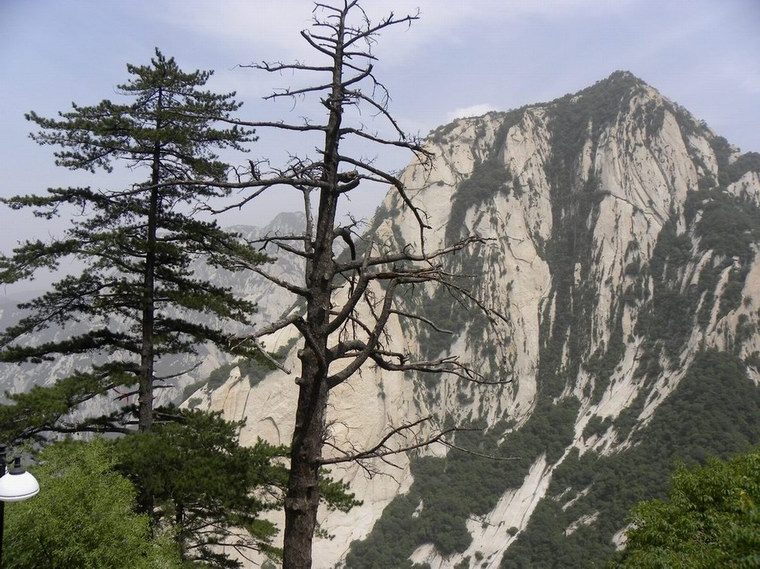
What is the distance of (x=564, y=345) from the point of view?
9500 centimetres

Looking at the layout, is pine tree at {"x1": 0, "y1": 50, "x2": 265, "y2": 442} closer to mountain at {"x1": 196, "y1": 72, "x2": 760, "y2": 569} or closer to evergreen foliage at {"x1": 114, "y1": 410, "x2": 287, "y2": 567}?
evergreen foliage at {"x1": 114, "y1": 410, "x2": 287, "y2": 567}

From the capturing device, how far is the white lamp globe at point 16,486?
17.3 ft

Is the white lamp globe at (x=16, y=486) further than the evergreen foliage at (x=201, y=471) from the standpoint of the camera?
No

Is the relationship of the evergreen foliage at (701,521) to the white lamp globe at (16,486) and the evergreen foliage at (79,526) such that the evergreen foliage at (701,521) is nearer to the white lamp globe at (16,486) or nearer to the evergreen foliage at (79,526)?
the white lamp globe at (16,486)

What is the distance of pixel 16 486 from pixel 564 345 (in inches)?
3874

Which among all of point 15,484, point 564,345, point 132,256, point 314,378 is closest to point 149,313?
point 132,256

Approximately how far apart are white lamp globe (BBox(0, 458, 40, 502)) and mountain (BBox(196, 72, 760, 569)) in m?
41.3

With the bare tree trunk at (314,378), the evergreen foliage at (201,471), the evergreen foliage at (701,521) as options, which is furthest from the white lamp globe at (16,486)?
the evergreen foliage at (701,521)

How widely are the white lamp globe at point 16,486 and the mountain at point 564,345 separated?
41.3 m

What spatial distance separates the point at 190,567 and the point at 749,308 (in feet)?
291

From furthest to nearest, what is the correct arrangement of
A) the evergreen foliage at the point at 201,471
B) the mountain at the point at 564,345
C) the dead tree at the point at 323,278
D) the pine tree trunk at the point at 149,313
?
the mountain at the point at 564,345, the pine tree trunk at the point at 149,313, the evergreen foliage at the point at 201,471, the dead tree at the point at 323,278

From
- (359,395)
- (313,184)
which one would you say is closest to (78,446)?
(313,184)

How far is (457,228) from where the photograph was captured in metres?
103

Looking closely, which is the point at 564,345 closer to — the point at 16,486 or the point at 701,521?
the point at 701,521
